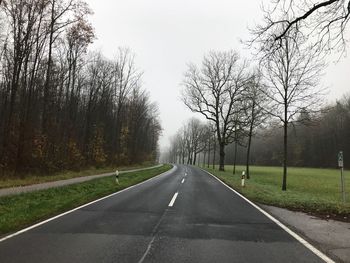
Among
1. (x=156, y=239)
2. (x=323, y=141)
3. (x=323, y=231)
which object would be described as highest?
(x=323, y=141)

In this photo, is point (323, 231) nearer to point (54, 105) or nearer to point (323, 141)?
point (54, 105)

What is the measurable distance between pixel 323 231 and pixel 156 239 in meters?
4.22

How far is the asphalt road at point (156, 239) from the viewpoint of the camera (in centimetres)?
670

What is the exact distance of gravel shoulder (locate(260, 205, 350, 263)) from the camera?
24.5 ft

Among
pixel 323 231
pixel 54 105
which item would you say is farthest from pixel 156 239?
pixel 54 105

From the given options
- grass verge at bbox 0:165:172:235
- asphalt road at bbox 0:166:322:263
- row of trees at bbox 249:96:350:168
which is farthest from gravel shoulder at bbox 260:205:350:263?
row of trees at bbox 249:96:350:168

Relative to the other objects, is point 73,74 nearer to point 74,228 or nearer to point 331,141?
point 74,228

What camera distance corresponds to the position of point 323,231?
9508 millimetres

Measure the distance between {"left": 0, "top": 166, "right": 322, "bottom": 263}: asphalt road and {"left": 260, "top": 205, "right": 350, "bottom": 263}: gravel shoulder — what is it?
0.45 m

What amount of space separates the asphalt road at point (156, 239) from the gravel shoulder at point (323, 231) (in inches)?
17.8

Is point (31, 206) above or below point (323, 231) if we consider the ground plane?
below

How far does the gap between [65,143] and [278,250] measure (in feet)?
110

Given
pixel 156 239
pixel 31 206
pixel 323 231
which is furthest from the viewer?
pixel 31 206

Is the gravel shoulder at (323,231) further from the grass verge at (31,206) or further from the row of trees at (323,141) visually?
the row of trees at (323,141)
